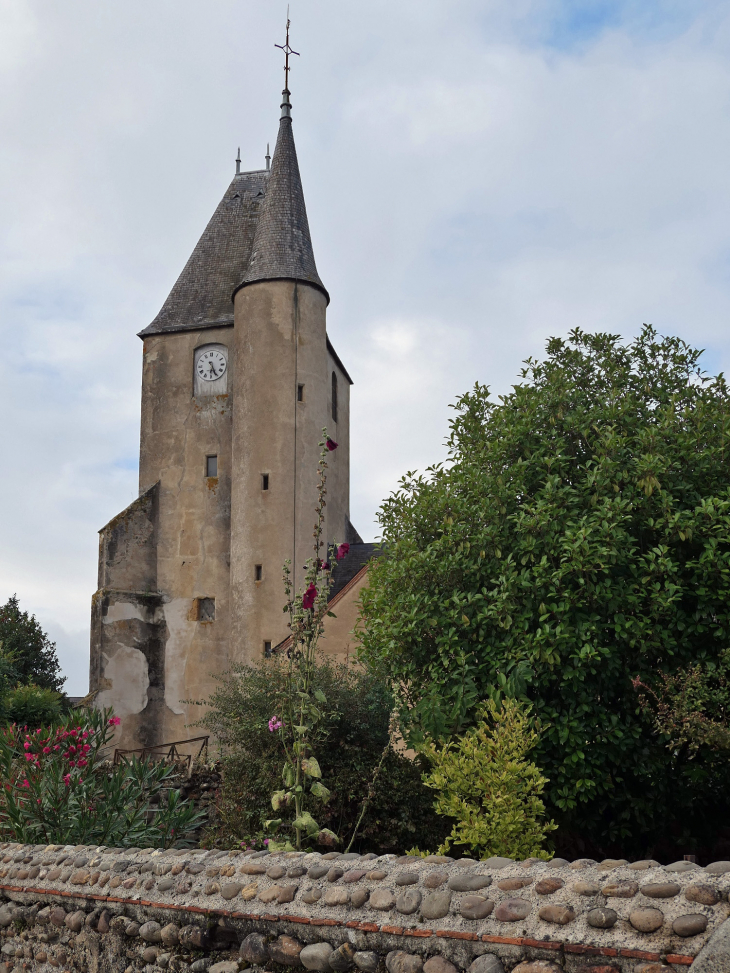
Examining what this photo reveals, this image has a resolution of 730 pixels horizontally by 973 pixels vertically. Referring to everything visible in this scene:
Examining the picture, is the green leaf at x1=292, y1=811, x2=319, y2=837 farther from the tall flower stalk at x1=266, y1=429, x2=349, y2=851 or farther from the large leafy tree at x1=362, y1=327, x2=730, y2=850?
the large leafy tree at x1=362, y1=327, x2=730, y2=850

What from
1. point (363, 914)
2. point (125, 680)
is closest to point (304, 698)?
point (363, 914)

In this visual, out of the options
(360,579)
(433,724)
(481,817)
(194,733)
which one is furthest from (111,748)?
→ (481,817)

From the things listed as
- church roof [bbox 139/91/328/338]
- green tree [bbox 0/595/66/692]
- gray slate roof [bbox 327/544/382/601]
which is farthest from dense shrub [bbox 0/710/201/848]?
green tree [bbox 0/595/66/692]

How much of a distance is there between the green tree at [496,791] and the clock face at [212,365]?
764 inches

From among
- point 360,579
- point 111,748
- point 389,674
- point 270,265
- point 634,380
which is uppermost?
point 270,265

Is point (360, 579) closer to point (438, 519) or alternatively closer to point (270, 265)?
point (438, 519)

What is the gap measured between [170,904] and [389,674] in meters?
5.62

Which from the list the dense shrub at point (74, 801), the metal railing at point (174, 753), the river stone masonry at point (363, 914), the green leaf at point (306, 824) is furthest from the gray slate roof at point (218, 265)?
the river stone masonry at point (363, 914)

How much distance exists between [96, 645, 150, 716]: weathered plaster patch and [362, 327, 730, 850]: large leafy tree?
14.4 meters

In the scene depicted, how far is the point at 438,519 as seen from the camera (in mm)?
11227

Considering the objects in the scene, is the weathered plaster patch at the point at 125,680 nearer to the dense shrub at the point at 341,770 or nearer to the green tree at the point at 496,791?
the dense shrub at the point at 341,770

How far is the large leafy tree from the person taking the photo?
9.36 metres

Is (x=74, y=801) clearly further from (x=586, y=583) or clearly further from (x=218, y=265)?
(x=218, y=265)

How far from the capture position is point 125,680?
2391cm
